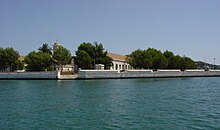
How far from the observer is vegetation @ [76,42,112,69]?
8744cm

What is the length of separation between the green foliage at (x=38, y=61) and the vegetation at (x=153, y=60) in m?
27.7

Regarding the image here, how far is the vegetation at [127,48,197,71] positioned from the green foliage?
27740 mm

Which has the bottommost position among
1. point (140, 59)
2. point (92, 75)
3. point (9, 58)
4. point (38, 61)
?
point (92, 75)

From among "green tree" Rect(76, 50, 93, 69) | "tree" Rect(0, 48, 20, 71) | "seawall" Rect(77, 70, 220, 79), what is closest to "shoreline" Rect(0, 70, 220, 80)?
"seawall" Rect(77, 70, 220, 79)

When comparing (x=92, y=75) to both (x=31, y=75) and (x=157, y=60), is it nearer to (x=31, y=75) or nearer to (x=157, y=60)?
(x=31, y=75)

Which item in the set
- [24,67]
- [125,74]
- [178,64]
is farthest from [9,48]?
[178,64]

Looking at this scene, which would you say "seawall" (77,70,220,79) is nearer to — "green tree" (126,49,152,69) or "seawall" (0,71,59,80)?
"seawall" (0,71,59,80)

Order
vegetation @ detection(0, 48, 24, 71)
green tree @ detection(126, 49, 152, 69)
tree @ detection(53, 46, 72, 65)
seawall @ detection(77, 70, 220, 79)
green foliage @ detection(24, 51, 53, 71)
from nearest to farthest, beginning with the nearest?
seawall @ detection(77, 70, 220, 79) < green foliage @ detection(24, 51, 53, 71) < tree @ detection(53, 46, 72, 65) < vegetation @ detection(0, 48, 24, 71) < green tree @ detection(126, 49, 152, 69)

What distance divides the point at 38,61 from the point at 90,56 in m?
16.5

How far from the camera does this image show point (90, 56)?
9094 cm

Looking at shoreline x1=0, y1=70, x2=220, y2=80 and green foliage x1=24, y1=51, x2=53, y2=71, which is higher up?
green foliage x1=24, y1=51, x2=53, y2=71

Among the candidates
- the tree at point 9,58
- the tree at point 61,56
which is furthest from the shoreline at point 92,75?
the tree at point 61,56

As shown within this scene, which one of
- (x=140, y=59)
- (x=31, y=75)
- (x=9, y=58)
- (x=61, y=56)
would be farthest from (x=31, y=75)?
(x=140, y=59)

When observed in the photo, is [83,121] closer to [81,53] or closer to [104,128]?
[104,128]
